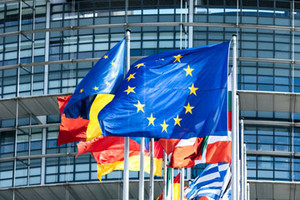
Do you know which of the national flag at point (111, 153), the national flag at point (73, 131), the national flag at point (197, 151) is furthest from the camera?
the national flag at point (111, 153)

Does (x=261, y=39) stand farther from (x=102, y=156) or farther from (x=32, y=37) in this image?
(x=102, y=156)

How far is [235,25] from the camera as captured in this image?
1945 inches

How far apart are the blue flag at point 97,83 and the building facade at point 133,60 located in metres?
24.5

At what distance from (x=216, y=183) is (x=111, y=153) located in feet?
22.9

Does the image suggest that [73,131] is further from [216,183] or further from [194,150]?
[216,183]

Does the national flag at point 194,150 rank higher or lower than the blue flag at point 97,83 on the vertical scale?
lower

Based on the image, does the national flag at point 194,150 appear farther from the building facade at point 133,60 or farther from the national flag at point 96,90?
the building facade at point 133,60

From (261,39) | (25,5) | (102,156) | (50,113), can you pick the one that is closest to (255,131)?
(261,39)

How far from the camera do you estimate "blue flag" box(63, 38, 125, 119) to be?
928 inches

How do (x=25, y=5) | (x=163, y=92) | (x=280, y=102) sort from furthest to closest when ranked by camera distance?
(x=25, y=5), (x=280, y=102), (x=163, y=92)

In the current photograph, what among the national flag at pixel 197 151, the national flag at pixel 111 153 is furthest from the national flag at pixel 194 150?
the national flag at pixel 111 153

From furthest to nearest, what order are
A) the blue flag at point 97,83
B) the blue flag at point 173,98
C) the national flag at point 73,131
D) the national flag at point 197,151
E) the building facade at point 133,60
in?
the building facade at point 133,60, the national flag at point 73,131, the national flag at point 197,151, the blue flag at point 97,83, the blue flag at point 173,98

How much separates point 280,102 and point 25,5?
50.4 ft

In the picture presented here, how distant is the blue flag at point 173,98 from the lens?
2212 centimetres
